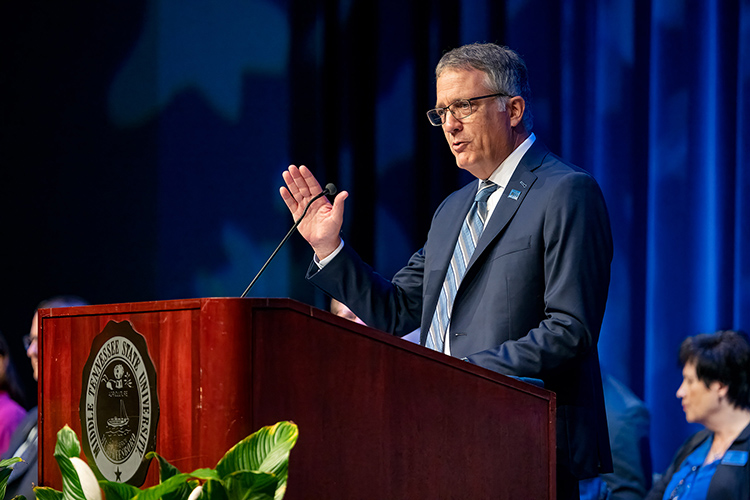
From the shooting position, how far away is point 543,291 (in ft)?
5.26

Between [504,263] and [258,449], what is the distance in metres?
0.83

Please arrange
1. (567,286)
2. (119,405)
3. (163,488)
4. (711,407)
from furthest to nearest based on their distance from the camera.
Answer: (711,407) → (567,286) → (119,405) → (163,488)

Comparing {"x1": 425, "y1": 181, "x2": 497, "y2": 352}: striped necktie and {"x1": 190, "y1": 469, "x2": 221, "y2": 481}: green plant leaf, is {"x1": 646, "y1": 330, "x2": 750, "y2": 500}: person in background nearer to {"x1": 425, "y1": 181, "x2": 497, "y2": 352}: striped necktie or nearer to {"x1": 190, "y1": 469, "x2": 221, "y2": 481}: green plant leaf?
{"x1": 425, "y1": 181, "x2": 497, "y2": 352}: striped necktie

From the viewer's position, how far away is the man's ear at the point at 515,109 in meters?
1.84

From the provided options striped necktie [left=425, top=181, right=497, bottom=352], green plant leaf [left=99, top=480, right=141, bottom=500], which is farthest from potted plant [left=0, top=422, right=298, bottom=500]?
striped necktie [left=425, top=181, right=497, bottom=352]

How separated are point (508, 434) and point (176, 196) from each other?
2971 mm

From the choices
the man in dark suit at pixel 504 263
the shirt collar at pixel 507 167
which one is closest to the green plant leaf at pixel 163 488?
the man in dark suit at pixel 504 263

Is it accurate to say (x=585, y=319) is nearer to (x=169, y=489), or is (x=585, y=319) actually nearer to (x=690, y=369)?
(x=169, y=489)

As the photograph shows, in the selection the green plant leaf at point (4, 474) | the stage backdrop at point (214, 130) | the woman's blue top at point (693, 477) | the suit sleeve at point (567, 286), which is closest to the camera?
the green plant leaf at point (4, 474)

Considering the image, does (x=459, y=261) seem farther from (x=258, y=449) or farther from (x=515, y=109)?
(x=258, y=449)

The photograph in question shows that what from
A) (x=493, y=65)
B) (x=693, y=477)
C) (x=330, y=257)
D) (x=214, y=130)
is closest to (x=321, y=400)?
(x=330, y=257)

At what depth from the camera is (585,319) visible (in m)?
1.49

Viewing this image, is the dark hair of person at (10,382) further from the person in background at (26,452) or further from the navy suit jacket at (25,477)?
the navy suit jacket at (25,477)

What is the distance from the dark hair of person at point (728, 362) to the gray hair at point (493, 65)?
60.2 inches
